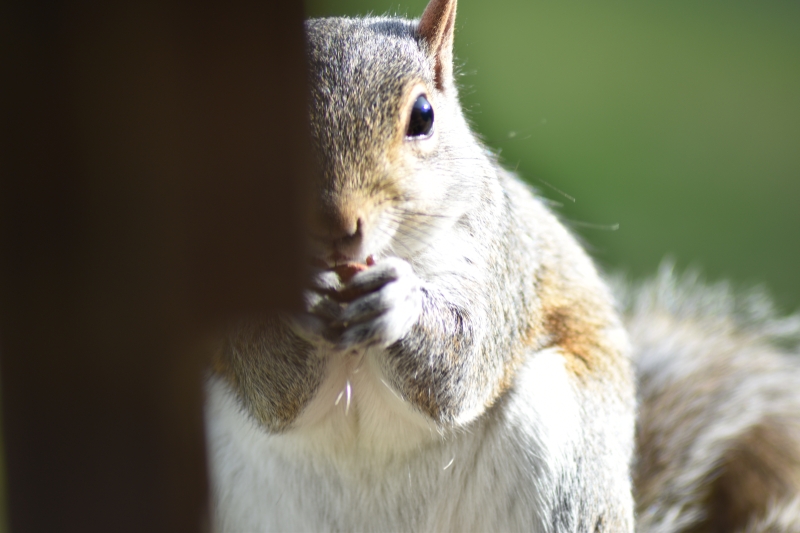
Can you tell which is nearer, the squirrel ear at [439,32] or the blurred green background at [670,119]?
the squirrel ear at [439,32]

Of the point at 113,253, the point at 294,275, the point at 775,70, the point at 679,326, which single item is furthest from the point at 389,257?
the point at 775,70

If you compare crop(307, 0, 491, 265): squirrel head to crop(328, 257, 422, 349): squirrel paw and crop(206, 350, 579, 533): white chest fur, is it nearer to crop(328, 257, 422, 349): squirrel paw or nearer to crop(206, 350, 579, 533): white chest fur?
crop(328, 257, 422, 349): squirrel paw

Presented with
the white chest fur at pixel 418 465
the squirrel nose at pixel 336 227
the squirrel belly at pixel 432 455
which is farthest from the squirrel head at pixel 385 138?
the white chest fur at pixel 418 465

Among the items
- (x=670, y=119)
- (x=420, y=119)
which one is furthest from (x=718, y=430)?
(x=670, y=119)

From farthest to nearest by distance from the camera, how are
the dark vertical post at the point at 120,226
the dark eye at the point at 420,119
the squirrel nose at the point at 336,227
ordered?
the dark eye at the point at 420,119 → the squirrel nose at the point at 336,227 → the dark vertical post at the point at 120,226

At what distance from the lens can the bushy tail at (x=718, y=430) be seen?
117 centimetres

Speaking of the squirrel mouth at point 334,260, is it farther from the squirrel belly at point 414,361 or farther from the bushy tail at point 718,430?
the bushy tail at point 718,430

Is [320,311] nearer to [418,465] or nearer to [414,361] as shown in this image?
[414,361]

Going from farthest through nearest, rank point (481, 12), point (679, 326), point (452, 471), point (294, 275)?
point (481, 12), point (679, 326), point (452, 471), point (294, 275)

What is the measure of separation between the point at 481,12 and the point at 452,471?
4.22ft

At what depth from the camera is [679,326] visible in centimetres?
146

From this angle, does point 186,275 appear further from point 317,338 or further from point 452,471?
point 452,471

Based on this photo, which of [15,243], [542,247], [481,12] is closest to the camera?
[15,243]

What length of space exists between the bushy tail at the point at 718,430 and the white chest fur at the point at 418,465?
36 cm
